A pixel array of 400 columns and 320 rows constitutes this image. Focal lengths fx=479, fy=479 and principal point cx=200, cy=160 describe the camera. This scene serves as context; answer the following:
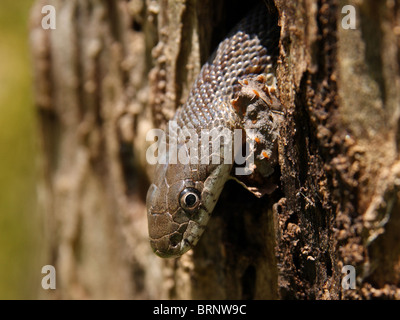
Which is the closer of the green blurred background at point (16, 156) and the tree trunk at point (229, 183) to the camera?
the tree trunk at point (229, 183)

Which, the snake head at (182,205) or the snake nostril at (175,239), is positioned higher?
the snake head at (182,205)

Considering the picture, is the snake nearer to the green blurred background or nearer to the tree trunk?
the tree trunk

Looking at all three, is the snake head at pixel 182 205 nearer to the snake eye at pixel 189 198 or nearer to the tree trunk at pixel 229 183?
the snake eye at pixel 189 198

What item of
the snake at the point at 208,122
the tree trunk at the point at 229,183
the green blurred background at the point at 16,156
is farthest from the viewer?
the green blurred background at the point at 16,156

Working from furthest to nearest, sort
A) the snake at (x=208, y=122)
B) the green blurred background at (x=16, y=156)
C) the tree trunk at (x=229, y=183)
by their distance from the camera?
the green blurred background at (x=16, y=156) → the snake at (x=208, y=122) → the tree trunk at (x=229, y=183)

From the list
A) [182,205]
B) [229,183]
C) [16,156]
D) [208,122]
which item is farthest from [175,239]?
[16,156]

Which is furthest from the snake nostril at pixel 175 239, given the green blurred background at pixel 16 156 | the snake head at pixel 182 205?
the green blurred background at pixel 16 156

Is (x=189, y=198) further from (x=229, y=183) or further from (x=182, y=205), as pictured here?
(x=229, y=183)
